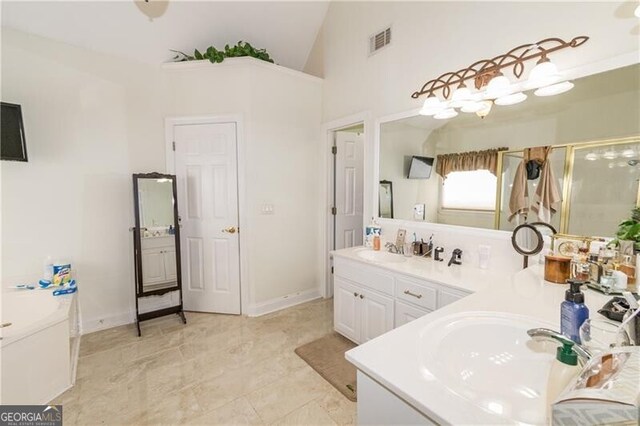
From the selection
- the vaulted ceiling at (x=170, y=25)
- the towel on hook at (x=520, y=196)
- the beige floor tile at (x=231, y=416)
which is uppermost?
the vaulted ceiling at (x=170, y=25)

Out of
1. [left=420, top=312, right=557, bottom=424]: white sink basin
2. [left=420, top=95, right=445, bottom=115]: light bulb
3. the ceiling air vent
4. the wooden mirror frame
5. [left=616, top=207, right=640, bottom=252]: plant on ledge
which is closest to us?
[left=420, top=312, right=557, bottom=424]: white sink basin

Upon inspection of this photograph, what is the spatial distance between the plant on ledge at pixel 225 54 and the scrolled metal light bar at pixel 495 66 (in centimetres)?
170

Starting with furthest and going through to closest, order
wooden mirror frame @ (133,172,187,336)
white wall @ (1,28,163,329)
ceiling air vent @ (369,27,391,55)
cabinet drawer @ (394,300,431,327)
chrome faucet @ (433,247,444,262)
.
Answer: wooden mirror frame @ (133,172,187,336) → ceiling air vent @ (369,27,391,55) → white wall @ (1,28,163,329) → chrome faucet @ (433,247,444,262) → cabinet drawer @ (394,300,431,327)

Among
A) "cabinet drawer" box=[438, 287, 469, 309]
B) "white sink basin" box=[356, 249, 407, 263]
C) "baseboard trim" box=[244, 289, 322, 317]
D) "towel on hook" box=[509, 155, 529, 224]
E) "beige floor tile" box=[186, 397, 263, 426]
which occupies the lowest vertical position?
"beige floor tile" box=[186, 397, 263, 426]

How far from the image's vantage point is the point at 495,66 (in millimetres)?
1746

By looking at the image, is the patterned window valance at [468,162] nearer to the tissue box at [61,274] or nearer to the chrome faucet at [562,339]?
the chrome faucet at [562,339]

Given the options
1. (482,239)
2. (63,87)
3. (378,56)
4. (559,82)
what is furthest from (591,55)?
(63,87)

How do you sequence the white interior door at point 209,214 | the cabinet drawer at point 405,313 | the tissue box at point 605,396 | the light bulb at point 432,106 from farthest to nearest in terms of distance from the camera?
the white interior door at point 209,214 < the light bulb at point 432,106 < the cabinet drawer at point 405,313 < the tissue box at point 605,396

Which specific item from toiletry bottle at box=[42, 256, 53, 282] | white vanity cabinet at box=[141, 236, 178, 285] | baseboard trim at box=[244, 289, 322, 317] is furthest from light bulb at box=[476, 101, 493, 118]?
toiletry bottle at box=[42, 256, 53, 282]

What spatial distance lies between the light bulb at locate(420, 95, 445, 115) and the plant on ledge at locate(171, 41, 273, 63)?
1.85 metres

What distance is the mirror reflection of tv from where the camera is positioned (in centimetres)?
225

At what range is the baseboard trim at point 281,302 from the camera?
305 centimetres

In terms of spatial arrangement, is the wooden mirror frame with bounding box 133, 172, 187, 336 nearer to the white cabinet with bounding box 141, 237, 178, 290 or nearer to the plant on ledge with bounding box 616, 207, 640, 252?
the white cabinet with bounding box 141, 237, 178, 290

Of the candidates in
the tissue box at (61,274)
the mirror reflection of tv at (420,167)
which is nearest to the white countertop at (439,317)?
the mirror reflection of tv at (420,167)
